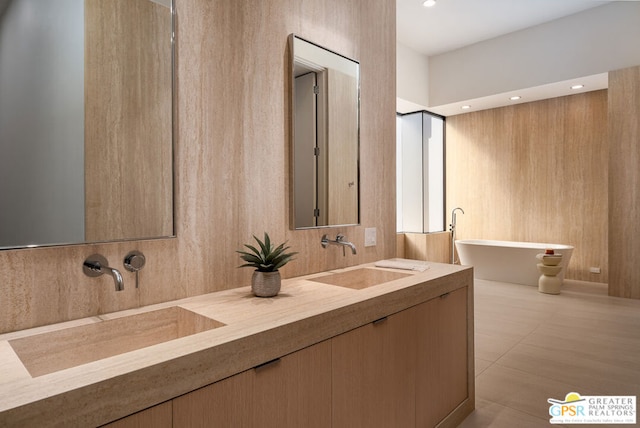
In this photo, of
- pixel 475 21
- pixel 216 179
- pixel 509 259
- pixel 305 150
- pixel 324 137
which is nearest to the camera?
pixel 216 179

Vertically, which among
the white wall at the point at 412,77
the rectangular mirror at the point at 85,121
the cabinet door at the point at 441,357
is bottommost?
the cabinet door at the point at 441,357

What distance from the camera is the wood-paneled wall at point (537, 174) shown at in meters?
5.07

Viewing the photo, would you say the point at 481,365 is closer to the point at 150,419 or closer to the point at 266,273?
the point at 266,273

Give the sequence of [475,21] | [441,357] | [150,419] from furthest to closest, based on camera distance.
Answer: [475,21] < [441,357] < [150,419]

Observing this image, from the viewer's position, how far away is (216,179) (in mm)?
1597

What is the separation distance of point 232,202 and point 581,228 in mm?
5225

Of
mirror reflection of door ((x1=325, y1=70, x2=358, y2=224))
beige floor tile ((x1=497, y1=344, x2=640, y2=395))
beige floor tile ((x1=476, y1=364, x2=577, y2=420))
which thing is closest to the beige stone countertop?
mirror reflection of door ((x1=325, y1=70, x2=358, y2=224))

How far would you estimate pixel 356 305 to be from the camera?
4.50 feet

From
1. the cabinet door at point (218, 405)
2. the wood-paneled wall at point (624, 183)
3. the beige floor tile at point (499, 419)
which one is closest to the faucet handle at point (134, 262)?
the cabinet door at point (218, 405)

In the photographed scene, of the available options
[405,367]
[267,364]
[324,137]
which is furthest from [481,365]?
[267,364]

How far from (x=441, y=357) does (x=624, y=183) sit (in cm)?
388

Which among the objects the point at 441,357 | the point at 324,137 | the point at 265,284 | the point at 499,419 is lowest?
the point at 499,419

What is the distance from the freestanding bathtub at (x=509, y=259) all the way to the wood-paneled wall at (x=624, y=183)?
0.57 metres

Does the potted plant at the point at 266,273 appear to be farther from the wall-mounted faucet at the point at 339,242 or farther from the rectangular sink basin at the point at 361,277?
the wall-mounted faucet at the point at 339,242
